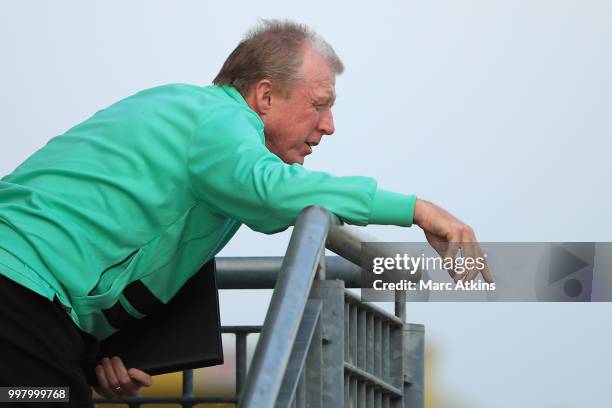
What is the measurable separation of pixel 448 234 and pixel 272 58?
71cm

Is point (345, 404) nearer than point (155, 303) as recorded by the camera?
Yes

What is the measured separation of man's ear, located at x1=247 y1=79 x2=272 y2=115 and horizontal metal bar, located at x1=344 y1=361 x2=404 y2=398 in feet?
2.04

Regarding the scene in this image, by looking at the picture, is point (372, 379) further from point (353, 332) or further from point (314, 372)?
point (314, 372)

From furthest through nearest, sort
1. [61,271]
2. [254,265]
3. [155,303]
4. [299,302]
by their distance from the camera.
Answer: [254,265], [155,303], [61,271], [299,302]

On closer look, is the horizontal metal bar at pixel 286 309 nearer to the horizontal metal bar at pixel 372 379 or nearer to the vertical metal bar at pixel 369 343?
the horizontal metal bar at pixel 372 379

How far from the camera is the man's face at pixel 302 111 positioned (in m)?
3.69

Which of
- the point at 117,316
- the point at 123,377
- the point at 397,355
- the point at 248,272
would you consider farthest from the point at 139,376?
the point at 248,272

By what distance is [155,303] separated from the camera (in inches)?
137

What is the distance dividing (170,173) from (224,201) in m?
0.13

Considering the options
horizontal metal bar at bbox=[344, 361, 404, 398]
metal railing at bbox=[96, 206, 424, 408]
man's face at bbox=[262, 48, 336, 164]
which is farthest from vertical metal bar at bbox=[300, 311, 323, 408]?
man's face at bbox=[262, 48, 336, 164]

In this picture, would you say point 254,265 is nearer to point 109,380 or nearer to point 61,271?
point 109,380

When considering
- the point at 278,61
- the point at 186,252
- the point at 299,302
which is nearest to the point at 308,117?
the point at 278,61

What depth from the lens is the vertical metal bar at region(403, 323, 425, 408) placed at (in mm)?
3897

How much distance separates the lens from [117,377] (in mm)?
3545
